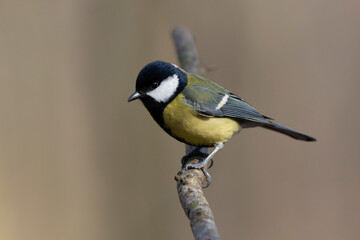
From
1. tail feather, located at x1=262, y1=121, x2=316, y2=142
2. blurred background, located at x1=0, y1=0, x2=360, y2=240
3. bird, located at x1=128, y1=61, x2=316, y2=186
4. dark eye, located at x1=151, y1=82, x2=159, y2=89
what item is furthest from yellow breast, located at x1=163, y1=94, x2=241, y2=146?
blurred background, located at x1=0, y1=0, x2=360, y2=240

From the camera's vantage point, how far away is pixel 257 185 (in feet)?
10.0

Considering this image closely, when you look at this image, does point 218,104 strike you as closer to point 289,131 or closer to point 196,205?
point 289,131

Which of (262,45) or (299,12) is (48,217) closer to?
(262,45)

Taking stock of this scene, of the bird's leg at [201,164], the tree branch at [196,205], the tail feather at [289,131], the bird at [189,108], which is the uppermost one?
the bird at [189,108]

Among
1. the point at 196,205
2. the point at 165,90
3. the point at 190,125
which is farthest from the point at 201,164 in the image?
the point at 196,205

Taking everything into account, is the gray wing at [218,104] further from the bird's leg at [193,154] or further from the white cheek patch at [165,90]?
the bird's leg at [193,154]

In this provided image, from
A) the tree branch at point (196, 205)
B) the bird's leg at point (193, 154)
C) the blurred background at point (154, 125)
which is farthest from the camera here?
the blurred background at point (154, 125)

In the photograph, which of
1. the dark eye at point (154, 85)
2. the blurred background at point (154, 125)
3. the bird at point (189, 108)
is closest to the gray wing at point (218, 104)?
the bird at point (189, 108)

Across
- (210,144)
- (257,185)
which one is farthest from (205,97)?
(257,185)

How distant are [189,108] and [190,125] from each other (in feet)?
0.30

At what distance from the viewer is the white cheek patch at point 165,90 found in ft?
6.81

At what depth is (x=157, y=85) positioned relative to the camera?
207cm

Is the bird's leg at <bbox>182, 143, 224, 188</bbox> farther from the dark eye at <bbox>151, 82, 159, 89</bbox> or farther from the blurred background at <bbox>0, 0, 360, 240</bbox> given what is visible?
the blurred background at <bbox>0, 0, 360, 240</bbox>

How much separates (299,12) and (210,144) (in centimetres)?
163
